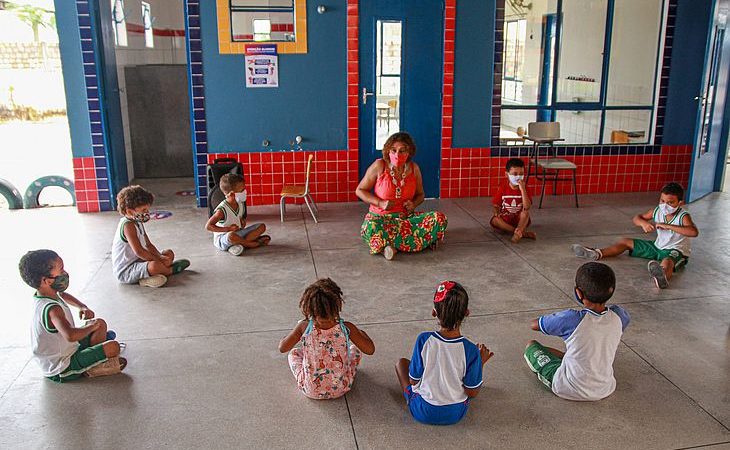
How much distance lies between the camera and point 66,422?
9.94 ft

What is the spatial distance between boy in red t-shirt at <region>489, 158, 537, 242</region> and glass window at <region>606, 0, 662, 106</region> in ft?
9.25

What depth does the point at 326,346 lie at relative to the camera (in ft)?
10.1

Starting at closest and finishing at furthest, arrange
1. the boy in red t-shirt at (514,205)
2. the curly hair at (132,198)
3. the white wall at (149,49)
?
the curly hair at (132,198) < the boy in red t-shirt at (514,205) < the white wall at (149,49)

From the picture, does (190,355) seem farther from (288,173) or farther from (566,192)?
(566,192)

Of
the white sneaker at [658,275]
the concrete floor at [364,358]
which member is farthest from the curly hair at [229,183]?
the white sneaker at [658,275]

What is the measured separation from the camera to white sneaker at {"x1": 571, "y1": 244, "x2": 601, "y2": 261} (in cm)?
539

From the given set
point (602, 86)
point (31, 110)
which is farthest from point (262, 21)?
point (31, 110)

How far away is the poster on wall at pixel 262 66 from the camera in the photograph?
6766 mm

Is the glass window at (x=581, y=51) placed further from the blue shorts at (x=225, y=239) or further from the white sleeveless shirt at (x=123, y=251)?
the white sleeveless shirt at (x=123, y=251)

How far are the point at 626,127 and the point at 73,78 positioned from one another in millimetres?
6715

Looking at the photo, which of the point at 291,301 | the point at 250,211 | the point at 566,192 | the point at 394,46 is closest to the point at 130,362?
the point at 291,301

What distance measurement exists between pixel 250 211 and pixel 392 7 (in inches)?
110

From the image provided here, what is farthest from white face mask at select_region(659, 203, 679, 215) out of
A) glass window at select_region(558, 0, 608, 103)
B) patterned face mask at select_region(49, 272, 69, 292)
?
patterned face mask at select_region(49, 272, 69, 292)

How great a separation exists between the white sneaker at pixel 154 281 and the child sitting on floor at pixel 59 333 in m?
1.18
